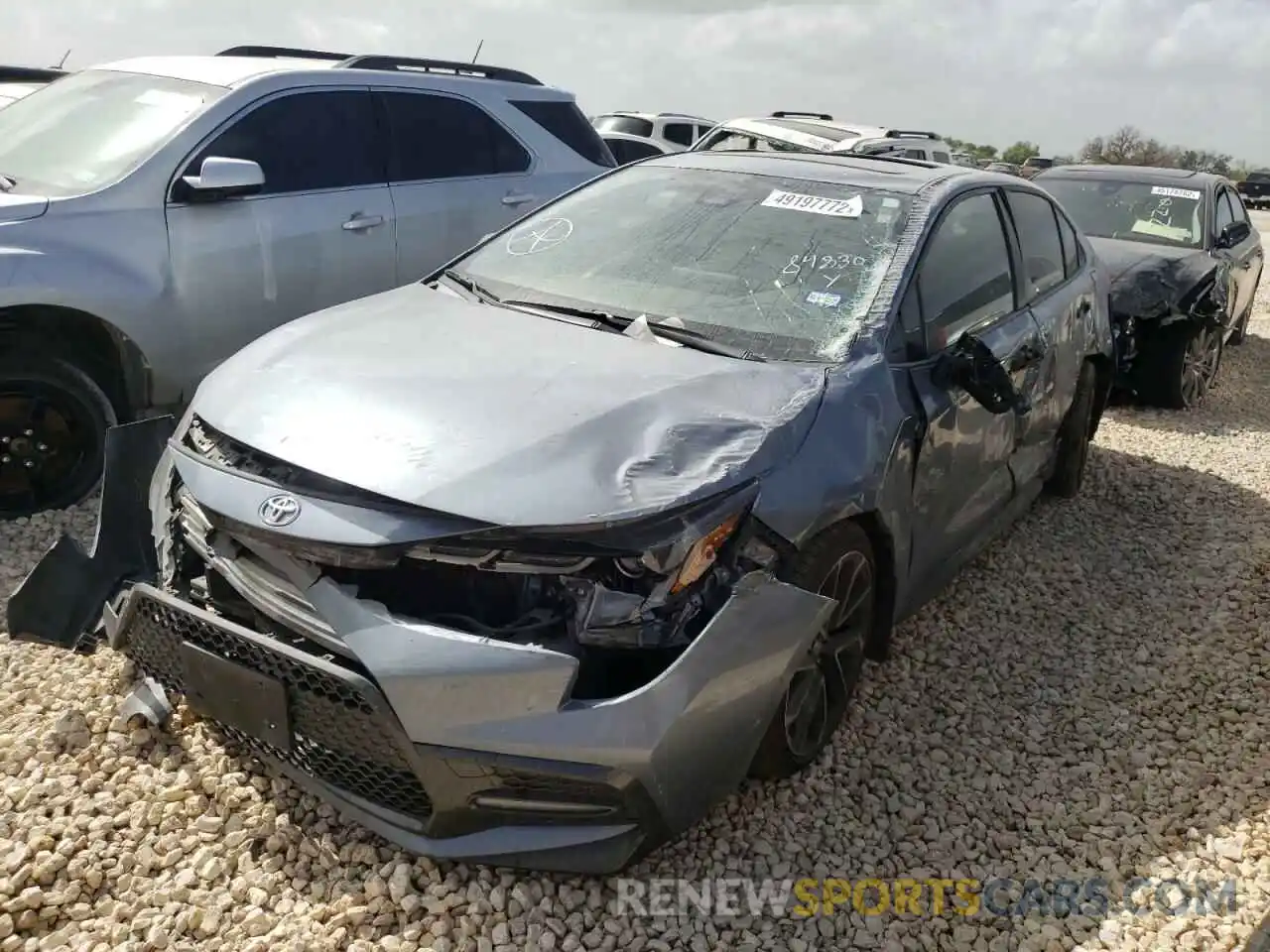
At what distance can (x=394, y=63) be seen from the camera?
18.6 feet

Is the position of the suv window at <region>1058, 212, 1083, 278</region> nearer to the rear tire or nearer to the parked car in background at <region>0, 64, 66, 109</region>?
the rear tire

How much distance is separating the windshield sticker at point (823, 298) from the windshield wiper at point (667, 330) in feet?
1.11

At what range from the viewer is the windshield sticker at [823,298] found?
3217 mm

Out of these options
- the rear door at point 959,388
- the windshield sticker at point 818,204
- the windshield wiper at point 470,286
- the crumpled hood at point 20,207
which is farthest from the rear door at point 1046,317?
the crumpled hood at point 20,207

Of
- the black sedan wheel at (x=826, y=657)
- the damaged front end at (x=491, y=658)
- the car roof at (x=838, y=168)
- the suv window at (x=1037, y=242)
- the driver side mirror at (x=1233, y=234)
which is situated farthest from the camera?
the driver side mirror at (x=1233, y=234)

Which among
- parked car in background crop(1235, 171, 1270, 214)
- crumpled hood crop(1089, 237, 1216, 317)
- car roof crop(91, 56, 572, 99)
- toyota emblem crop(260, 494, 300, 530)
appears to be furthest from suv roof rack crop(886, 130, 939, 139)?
parked car in background crop(1235, 171, 1270, 214)

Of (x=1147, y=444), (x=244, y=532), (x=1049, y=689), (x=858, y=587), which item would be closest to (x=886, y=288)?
(x=858, y=587)

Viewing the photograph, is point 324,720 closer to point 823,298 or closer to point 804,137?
point 823,298

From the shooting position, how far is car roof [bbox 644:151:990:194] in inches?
149

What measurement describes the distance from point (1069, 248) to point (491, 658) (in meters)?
3.91

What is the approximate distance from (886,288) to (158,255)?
9.67ft

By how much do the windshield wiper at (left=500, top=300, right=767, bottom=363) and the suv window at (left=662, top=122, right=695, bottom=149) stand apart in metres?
12.1

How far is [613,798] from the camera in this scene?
2252mm

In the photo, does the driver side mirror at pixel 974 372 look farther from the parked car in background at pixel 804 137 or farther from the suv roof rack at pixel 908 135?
the suv roof rack at pixel 908 135
